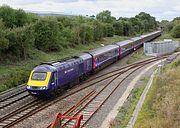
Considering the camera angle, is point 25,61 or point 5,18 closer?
point 25,61

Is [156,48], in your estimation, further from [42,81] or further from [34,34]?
[42,81]

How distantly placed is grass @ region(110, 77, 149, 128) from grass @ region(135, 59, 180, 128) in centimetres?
104

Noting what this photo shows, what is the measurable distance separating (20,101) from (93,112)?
22.1 ft

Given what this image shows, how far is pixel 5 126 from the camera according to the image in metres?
19.1

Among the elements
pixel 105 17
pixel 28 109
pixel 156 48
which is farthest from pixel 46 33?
pixel 105 17

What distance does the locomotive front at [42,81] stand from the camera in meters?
24.9

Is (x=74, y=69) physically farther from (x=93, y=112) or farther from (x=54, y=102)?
(x=93, y=112)

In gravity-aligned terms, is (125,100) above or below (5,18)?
below

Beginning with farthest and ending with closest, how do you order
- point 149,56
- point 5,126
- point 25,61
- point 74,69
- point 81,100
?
point 149,56, point 25,61, point 74,69, point 81,100, point 5,126

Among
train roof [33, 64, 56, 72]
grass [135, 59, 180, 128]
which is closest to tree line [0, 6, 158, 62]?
train roof [33, 64, 56, 72]

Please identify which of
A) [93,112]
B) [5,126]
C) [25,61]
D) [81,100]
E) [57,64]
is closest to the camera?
[5,126]

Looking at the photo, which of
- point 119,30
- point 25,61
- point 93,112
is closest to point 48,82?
point 93,112

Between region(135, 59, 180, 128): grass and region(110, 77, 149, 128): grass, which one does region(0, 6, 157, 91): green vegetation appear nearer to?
region(110, 77, 149, 128): grass

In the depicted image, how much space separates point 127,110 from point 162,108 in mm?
4389
